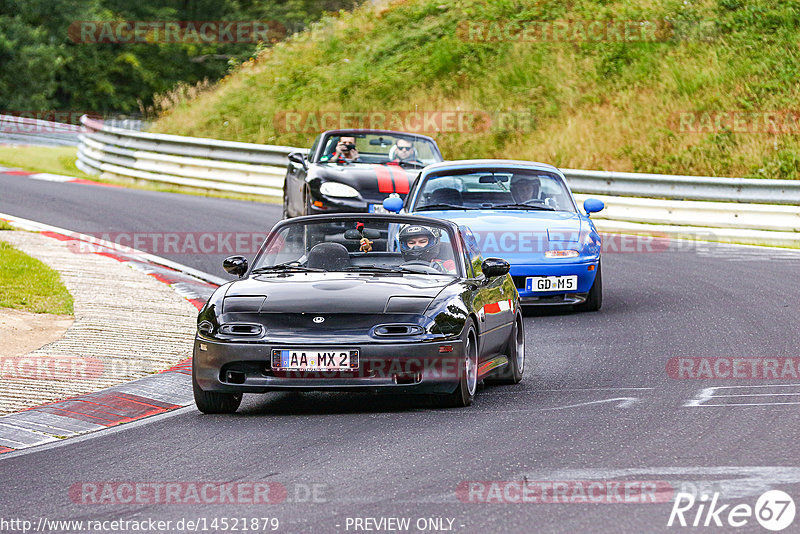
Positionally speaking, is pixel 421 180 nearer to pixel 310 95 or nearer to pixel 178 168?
pixel 178 168

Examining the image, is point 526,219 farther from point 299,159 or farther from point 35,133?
point 35,133

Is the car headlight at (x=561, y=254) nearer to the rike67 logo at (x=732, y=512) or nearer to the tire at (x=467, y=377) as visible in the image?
the tire at (x=467, y=377)

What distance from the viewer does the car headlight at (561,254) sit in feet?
43.4

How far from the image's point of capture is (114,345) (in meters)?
10.8

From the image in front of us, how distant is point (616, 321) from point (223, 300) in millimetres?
5247

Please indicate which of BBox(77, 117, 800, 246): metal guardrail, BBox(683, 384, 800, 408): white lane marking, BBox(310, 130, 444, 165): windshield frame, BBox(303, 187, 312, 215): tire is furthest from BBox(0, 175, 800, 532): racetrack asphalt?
BBox(77, 117, 800, 246): metal guardrail

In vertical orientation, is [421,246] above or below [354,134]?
below

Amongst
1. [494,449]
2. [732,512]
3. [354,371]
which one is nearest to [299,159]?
[354,371]

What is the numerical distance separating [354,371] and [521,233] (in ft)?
17.9

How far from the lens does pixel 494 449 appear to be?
23.3 ft

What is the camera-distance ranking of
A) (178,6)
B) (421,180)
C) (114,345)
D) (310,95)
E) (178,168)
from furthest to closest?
(178,6)
(310,95)
(178,168)
(421,180)
(114,345)

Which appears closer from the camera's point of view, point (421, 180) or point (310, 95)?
point (421, 180)

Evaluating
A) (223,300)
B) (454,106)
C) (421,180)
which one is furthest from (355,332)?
(454,106)

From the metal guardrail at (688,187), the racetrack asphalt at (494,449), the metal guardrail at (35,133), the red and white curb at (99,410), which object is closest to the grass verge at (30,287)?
the red and white curb at (99,410)
